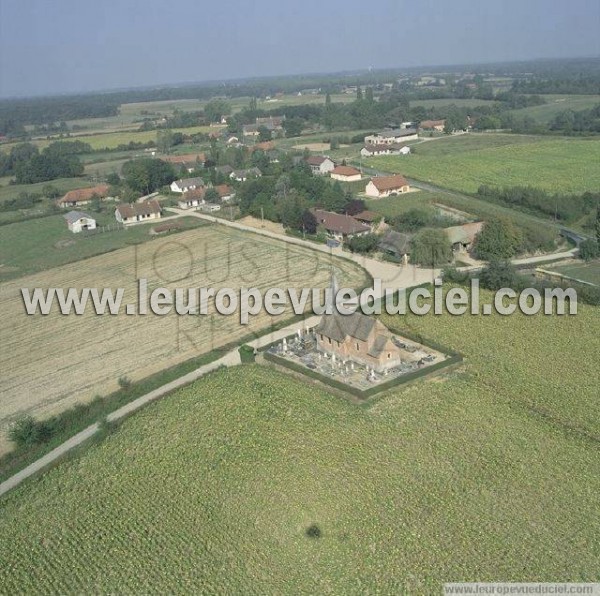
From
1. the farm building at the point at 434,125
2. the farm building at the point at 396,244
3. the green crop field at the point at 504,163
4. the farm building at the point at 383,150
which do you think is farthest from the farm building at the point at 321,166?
the farm building at the point at 434,125

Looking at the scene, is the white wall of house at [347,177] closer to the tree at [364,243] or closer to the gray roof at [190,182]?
the gray roof at [190,182]

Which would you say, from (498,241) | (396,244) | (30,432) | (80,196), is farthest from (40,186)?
(30,432)

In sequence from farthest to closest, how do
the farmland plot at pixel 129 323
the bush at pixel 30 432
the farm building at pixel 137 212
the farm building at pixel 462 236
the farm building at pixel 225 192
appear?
the farm building at pixel 225 192
the farm building at pixel 137 212
the farm building at pixel 462 236
the farmland plot at pixel 129 323
the bush at pixel 30 432

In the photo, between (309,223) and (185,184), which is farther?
(185,184)

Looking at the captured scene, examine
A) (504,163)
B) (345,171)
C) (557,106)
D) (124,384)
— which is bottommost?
(557,106)

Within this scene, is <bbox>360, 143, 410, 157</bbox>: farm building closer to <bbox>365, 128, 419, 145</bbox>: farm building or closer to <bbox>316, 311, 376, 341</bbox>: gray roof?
<bbox>365, 128, 419, 145</bbox>: farm building

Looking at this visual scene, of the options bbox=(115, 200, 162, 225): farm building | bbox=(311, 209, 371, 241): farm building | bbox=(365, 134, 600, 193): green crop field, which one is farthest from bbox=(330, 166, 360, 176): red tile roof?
bbox=(115, 200, 162, 225): farm building

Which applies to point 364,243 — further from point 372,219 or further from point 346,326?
point 346,326
